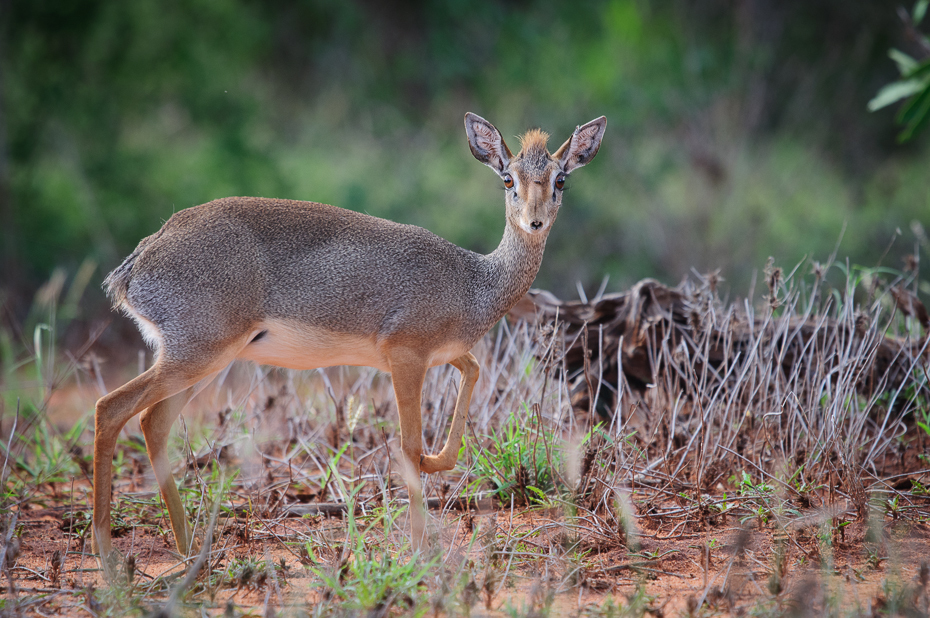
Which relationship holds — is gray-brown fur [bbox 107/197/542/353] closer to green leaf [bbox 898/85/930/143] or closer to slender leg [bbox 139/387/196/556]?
slender leg [bbox 139/387/196/556]

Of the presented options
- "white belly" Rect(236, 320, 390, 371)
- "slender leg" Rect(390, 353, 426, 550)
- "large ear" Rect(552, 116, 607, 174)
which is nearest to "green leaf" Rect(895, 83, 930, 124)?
"large ear" Rect(552, 116, 607, 174)

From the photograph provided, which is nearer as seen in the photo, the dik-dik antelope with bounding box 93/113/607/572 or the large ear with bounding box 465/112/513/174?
the dik-dik antelope with bounding box 93/113/607/572

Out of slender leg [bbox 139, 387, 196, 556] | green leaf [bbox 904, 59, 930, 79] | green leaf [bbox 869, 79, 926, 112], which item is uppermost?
green leaf [bbox 904, 59, 930, 79]

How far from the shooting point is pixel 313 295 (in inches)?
169

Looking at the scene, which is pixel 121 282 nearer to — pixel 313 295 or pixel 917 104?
pixel 313 295

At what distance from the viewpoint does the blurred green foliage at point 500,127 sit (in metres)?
11.5

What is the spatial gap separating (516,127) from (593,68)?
67.2 inches

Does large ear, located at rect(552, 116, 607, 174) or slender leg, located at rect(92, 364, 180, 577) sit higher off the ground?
large ear, located at rect(552, 116, 607, 174)

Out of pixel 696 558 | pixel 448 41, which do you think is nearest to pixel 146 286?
pixel 696 558

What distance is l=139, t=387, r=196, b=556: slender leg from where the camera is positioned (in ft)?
14.0

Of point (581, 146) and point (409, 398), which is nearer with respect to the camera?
point (409, 398)

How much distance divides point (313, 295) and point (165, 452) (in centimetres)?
119

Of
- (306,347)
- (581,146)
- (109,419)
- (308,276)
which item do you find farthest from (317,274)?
(581,146)

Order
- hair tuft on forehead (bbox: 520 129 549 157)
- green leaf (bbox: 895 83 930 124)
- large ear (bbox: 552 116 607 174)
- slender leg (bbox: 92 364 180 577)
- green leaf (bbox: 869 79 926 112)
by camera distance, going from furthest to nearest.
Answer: green leaf (bbox: 869 79 926 112) → green leaf (bbox: 895 83 930 124) → large ear (bbox: 552 116 607 174) → hair tuft on forehead (bbox: 520 129 549 157) → slender leg (bbox: 92 364 180 577)
